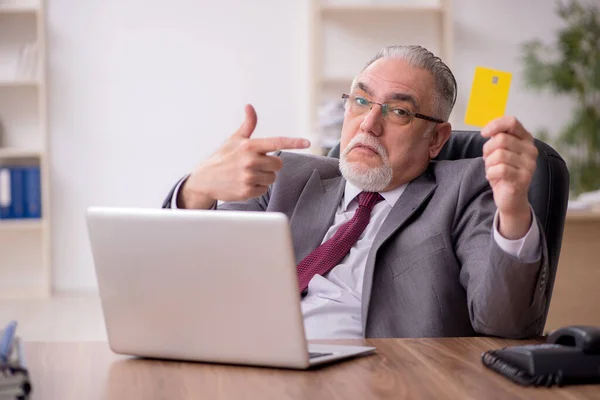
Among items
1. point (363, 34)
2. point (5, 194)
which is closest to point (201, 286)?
point (5, 194)

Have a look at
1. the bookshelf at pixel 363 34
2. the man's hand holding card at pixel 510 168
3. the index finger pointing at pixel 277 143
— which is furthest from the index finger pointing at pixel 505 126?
the bookshelf at pixel 363 34

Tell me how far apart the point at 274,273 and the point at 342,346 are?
0.28 meters

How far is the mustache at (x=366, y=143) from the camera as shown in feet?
6.62

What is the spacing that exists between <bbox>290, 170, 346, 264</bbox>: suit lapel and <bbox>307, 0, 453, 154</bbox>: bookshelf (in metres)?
3.32

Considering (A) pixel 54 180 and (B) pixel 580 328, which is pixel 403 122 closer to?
(B) pixel 580 328

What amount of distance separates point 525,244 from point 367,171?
57cm

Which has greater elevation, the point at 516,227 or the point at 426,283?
the point at 516,227

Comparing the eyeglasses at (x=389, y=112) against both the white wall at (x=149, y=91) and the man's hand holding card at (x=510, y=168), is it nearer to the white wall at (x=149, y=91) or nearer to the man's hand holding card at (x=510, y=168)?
the man's hand holding card at (x=510, y=168)

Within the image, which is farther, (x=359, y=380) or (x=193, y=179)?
(x=193, y=179)

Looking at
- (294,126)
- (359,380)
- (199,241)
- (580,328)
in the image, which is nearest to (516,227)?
(580,328)

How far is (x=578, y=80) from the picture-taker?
535 centimetres

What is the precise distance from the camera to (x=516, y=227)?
1.48 m

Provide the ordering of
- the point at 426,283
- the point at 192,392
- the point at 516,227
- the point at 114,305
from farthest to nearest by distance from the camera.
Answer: the point at 426,283 < the point at 516,227 < the point at 114,305 < the point at 192,392

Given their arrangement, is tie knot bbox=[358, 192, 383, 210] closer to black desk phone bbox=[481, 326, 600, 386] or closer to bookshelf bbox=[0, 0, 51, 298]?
black desk phone bbox=[481, 326, 600, 386]
